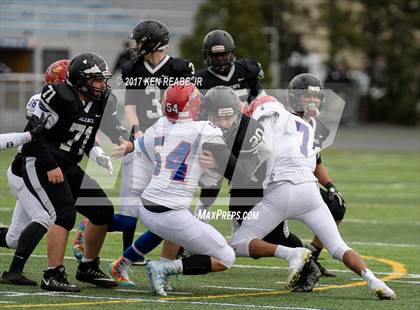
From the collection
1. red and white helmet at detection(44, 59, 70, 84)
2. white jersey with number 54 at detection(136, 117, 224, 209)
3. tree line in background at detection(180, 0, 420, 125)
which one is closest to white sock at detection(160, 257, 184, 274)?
white jersey with number 54 at detection(136, 117, 224, 209)

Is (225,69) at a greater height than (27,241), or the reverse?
(225,69)

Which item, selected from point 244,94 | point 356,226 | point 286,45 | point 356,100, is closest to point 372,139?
point 356,100

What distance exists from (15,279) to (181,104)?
5.63ft

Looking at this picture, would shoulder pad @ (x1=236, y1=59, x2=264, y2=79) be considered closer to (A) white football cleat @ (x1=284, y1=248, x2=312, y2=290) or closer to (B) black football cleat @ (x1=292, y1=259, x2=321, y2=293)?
(B) black football cleat @ (x1=292, y1=259, x2=321, y2=293)

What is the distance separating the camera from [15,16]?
85.7 feet

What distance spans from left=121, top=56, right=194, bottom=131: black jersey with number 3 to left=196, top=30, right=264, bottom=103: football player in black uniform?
208 millimetres

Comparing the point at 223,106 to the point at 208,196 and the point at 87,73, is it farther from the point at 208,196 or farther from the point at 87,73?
the point at 208,196

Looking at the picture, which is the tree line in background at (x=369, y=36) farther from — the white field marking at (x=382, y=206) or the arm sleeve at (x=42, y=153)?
the arm sleeve at (x=42, y=153)

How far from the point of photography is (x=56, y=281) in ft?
24.1

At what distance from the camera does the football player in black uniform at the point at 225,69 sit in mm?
9211

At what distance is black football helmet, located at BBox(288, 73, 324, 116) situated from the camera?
795 centimetres

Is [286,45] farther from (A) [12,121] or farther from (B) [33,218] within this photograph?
(B) [33,218]

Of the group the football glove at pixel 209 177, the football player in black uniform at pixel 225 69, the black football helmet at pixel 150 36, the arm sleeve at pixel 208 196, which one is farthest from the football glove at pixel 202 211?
the black football helmet at pixel 150 36

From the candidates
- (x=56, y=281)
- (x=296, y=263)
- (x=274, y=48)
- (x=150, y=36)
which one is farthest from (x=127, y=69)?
(x=274, y=48)
